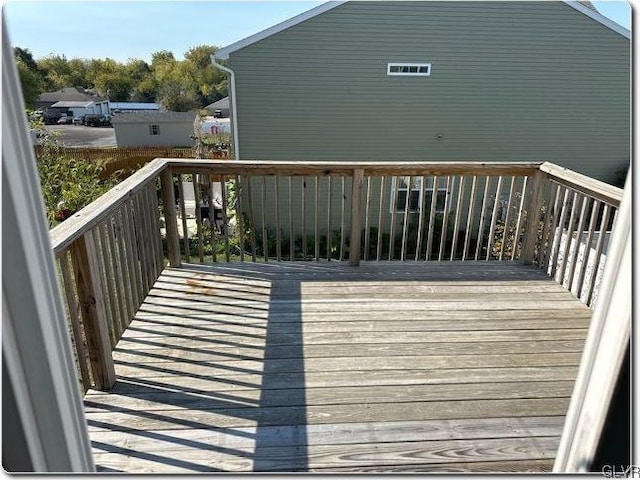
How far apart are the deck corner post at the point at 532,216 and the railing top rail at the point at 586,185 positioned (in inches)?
3.8

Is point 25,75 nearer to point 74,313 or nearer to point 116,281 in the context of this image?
point 116,281

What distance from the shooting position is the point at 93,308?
2.10m

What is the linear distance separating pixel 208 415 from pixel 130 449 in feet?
1.15

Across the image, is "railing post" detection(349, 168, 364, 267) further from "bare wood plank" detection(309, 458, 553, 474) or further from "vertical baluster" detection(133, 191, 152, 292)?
Answer: "bare wood plank" detection(309, 458, 553, 474)

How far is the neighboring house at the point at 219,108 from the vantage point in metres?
31.9

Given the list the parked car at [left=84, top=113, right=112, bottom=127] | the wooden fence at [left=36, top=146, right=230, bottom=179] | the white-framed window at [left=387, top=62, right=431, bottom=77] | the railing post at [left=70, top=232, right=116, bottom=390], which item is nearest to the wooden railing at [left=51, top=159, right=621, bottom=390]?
the railing post at [left=70, top=232, right=116, bottom=390]

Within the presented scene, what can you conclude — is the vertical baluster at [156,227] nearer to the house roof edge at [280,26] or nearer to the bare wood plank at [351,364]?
the bare wood plank at [351,364]

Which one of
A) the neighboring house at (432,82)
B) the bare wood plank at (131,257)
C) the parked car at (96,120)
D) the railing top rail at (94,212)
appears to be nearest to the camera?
the railing top rail at (94,212)

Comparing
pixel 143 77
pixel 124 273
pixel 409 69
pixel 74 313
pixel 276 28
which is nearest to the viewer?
pixel 74 313

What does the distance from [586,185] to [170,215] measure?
312 centimetres

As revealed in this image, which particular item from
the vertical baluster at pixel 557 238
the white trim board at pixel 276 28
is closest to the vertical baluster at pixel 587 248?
the vertical baluster at pixel 557 238

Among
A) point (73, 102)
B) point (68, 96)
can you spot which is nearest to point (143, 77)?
point (68, 96)

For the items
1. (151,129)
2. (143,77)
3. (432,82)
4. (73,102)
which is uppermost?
(143,77)

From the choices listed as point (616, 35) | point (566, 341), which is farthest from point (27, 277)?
point (616, 35)
